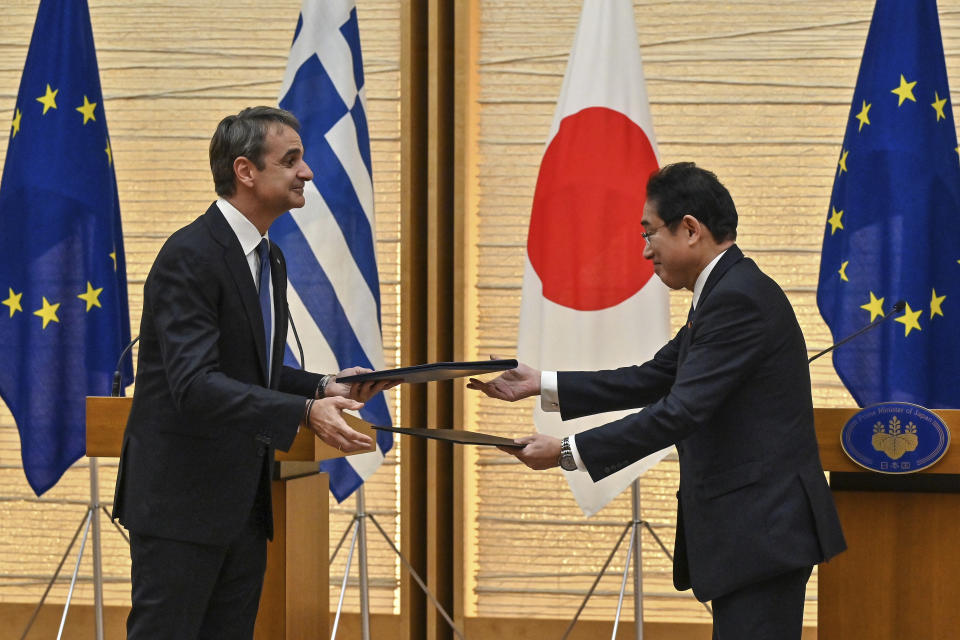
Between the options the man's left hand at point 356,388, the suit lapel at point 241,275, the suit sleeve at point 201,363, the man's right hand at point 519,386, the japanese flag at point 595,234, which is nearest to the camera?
the suit sleeve at point 201,363

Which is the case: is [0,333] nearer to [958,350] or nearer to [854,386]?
[854,386]

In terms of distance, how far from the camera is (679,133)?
4.30 m

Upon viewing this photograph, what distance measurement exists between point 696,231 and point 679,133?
213 centimetres

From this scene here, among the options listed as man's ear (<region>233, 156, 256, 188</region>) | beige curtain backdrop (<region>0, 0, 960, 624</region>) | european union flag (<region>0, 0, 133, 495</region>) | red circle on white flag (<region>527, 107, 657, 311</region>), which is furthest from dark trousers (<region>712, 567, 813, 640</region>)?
european union flag (<region>0, 0, 133, 495</region>)

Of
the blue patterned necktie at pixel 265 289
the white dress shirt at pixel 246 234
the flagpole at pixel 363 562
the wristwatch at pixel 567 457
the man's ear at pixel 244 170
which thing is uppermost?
the man's ear at pixel 244 170

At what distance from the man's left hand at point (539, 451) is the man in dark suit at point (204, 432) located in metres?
0.43

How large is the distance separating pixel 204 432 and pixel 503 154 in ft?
8.50

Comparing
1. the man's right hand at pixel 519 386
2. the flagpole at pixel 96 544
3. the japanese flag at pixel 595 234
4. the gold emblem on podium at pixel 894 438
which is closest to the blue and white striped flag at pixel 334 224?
the japanese flag at pixel 595 234

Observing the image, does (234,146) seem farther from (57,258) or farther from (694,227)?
(57,258)

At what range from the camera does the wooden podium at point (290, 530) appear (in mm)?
2719

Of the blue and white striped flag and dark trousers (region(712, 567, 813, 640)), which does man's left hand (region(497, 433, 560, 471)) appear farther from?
the blue and white striped flag

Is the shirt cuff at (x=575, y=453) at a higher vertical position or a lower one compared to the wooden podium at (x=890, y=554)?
higher

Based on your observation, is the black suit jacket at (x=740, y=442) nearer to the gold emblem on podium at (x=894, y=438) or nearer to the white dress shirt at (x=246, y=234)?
the gold emblem on podium at (x=894, y=438)

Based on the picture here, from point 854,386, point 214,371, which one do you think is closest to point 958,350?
point 854,386
